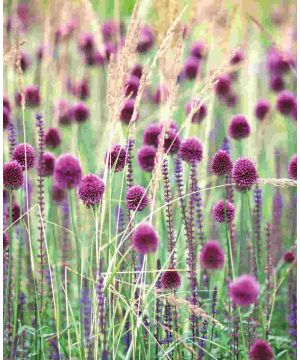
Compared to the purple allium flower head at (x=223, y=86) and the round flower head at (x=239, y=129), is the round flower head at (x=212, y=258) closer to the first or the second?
the round flower head at (x=239, y=129)

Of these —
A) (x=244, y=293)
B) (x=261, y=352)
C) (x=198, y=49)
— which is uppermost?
(x=198, y=49)

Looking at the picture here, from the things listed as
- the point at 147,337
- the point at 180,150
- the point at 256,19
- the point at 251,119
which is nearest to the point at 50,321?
the point at 147,337

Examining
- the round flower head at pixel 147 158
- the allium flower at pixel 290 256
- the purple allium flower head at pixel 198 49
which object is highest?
the purple allium flower head at pixel 198 49

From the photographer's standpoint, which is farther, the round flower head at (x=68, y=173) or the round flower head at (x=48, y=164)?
the round flower head at (x=48, y=164)

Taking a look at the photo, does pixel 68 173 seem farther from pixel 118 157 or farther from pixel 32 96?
pixel 32 96

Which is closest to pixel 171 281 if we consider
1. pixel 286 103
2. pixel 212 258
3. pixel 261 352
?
pixel 212 258

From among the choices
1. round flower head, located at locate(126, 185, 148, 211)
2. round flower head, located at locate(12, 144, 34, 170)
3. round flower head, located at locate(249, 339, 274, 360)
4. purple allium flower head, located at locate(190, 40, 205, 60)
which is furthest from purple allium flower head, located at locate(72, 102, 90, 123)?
round flower head, located at locate(249, 339, 274, 360)

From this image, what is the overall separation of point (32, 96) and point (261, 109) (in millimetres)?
548

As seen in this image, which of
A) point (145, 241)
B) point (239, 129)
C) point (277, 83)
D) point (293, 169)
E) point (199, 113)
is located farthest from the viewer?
point (277, 83)

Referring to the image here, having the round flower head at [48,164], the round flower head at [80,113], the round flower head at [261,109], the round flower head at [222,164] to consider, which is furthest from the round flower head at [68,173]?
the round flower head at [261,109]

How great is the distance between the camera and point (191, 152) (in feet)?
4.87

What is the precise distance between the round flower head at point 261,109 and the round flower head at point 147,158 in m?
0.41

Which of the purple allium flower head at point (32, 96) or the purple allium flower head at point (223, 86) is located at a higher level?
the purple allium flower head at point (223, 86)

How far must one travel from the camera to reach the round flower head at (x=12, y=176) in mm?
1431
